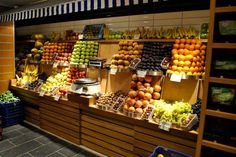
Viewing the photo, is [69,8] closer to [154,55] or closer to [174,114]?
[154,55]

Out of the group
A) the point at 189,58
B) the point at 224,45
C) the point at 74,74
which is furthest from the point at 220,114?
the point at 74,74

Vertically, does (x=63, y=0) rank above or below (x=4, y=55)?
above

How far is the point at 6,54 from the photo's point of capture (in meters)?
5.86

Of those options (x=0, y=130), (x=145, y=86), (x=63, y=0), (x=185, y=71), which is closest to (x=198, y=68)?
(x=185, y=71)

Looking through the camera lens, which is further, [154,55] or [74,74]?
[74,74]

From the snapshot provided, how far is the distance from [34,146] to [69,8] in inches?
115

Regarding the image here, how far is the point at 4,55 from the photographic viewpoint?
5820mm

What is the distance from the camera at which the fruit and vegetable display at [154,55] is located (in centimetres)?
345

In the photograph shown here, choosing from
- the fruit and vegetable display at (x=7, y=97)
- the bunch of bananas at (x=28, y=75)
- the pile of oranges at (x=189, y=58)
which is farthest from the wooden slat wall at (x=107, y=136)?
the bunch of bananas at (x=28, y=75)

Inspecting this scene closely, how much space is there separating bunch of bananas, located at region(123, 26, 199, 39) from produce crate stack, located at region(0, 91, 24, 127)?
11.3 ft

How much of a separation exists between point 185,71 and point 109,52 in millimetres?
1905

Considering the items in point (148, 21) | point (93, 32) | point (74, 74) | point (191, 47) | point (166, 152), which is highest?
point (148, 21)

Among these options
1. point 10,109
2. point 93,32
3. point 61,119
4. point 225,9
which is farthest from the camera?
point 10,109

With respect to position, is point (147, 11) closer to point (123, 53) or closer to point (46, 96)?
point (123, 53)
